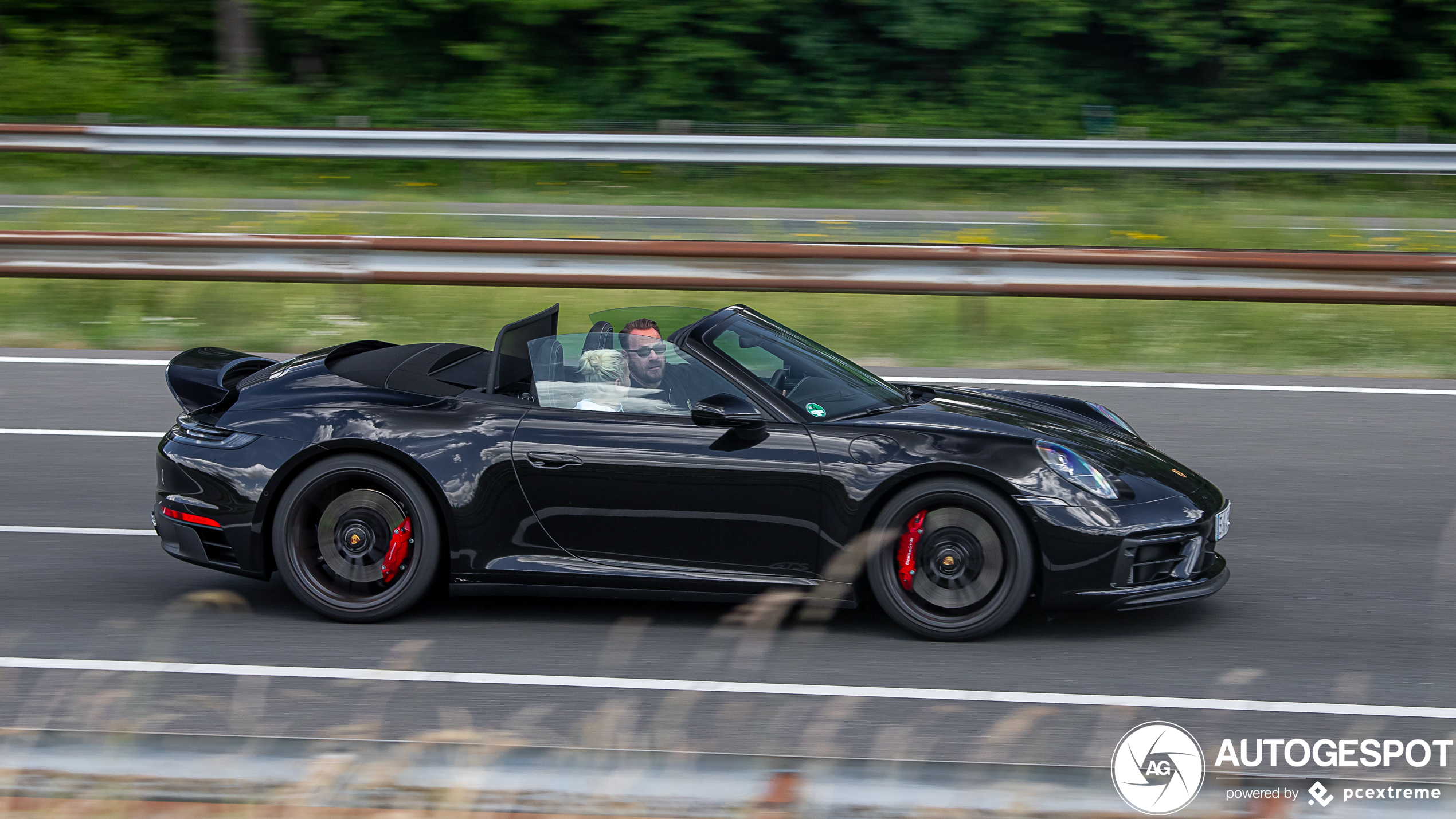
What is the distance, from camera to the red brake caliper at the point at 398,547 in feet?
17.9

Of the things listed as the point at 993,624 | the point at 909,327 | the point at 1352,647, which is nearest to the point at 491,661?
the point at 993,624

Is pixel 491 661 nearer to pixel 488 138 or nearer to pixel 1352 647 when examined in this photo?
pixel 1352 647

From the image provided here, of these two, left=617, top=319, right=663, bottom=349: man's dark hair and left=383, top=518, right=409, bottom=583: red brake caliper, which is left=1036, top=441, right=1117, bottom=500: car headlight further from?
left=383, top=518, right=409, bottom=583: red brake caliper

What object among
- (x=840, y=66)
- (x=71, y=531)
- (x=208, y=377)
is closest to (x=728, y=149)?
(x=840, y=66)

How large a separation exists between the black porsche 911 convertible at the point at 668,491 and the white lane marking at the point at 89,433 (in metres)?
2.69

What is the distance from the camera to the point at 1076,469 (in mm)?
Answer: 5242

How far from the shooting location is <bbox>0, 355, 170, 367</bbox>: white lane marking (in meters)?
9.87

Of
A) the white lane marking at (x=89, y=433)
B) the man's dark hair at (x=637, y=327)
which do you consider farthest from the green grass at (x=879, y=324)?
the man's dark hair at (x=637, y=327)

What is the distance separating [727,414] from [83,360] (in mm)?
6496

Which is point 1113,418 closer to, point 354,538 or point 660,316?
point 660,316

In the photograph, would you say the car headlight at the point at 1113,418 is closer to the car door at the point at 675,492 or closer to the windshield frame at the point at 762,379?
the windshield frame at the point at 762,379

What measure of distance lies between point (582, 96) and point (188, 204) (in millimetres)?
7947

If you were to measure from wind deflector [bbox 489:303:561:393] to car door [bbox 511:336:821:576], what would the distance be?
28cm

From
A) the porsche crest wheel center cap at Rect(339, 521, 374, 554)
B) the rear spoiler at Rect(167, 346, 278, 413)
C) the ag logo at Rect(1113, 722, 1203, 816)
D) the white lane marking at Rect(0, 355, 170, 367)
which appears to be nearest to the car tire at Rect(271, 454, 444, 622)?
the porsche crest wheel center cap at Rect(339, 521, 374, 554)
